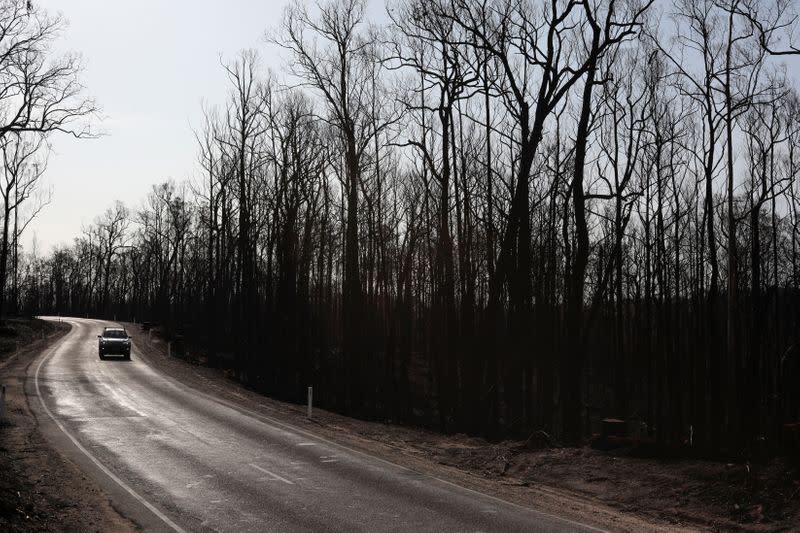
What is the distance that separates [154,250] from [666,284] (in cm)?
6079

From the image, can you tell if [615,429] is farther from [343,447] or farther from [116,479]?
[116,479]

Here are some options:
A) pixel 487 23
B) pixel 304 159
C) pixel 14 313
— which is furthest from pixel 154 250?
pixel 487 23

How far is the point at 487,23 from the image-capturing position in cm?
2359

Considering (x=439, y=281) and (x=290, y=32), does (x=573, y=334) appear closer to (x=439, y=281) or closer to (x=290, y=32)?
(x=439, y=281)

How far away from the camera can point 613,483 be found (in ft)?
42.2

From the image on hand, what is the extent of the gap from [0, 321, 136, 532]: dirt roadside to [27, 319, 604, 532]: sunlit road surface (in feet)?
1.10

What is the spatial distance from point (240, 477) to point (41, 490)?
10.8ft

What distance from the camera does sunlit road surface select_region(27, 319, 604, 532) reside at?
10.0m

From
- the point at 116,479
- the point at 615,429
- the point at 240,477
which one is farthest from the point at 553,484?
the point at 116,479

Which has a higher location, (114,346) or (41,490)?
(114,346)

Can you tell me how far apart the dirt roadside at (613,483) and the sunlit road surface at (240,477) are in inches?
34.6

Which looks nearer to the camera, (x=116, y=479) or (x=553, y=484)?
(x=116, y=479)

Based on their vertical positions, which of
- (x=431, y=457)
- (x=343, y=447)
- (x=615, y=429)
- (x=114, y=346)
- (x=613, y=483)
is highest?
(x=114, y=346)

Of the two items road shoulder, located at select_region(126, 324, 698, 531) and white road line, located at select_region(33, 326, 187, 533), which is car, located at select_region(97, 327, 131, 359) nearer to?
road shoulder, located at select_region(126, 324, 698, 531)
